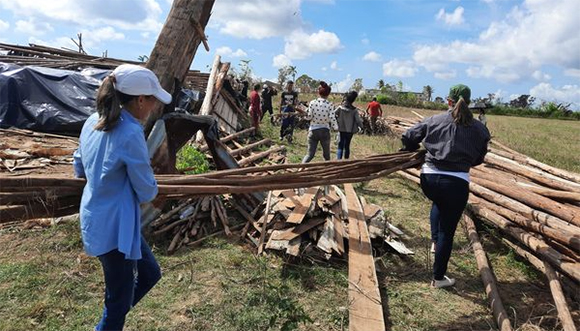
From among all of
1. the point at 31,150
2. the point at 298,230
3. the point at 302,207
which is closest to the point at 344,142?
the point at 302,207

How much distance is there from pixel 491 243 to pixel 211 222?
3915 millimetres

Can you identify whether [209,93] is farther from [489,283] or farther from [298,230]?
[489,283]

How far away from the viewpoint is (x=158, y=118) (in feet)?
16.8

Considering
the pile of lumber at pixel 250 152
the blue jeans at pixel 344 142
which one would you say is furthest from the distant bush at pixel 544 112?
the blue jeans at pixel 344 142

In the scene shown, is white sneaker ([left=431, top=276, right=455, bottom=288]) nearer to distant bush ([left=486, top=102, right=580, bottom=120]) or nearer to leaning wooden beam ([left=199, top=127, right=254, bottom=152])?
leaning wooden beam ([left=199, top=127, right=254, bottom=152])

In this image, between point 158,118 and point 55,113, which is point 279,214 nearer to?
point 158,118

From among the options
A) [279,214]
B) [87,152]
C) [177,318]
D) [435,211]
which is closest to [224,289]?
[177,318]

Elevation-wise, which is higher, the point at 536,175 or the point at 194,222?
the point at 536,175

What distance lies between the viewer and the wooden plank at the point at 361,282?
3.26 m

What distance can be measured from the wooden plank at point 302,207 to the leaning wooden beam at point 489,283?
208 centimetres

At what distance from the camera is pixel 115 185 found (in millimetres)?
2156

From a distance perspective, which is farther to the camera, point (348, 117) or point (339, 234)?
point (348, 117)

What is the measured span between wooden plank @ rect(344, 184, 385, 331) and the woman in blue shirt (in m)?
1.97

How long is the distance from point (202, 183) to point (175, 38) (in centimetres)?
262
